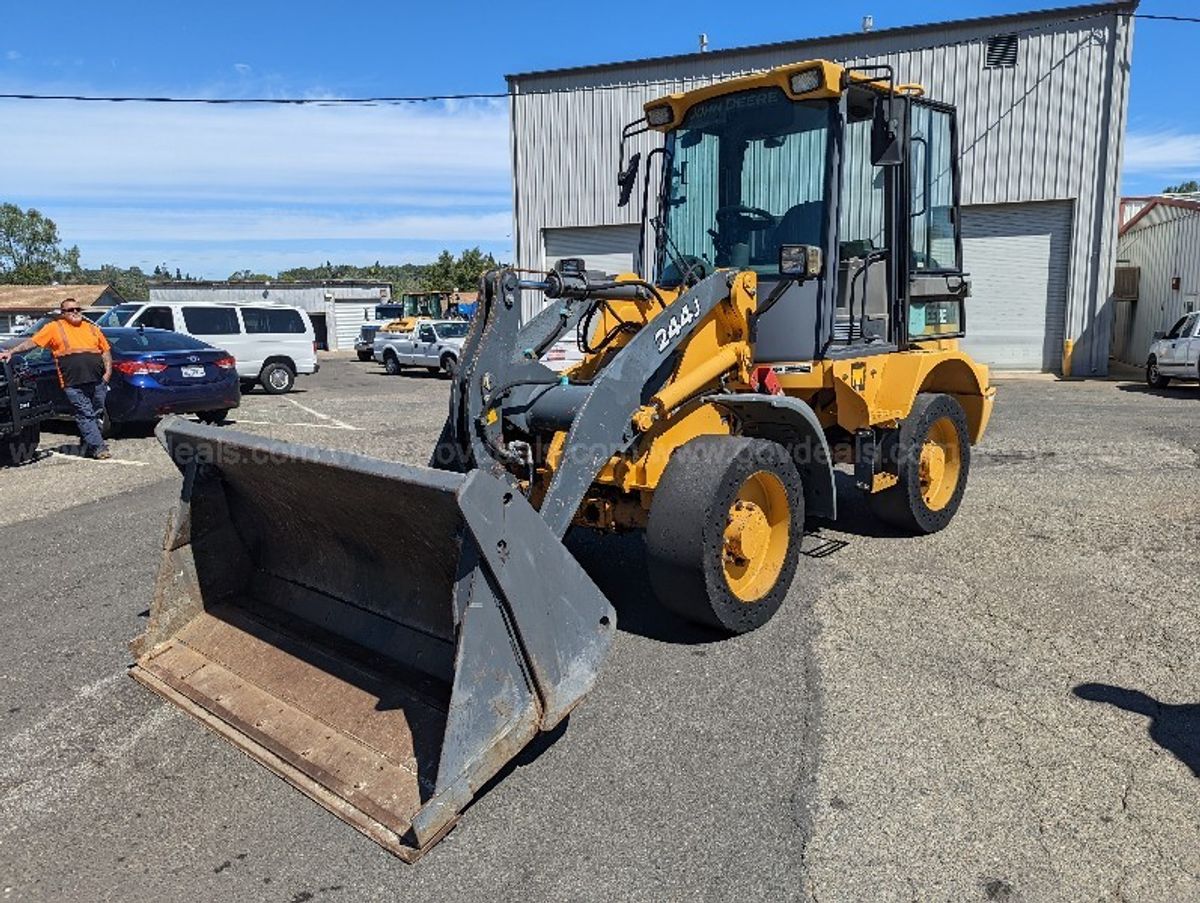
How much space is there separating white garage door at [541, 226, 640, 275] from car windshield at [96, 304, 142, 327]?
10928 millimetres

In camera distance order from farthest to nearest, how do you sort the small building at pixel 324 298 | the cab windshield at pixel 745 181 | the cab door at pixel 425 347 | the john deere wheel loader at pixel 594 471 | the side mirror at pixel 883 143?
the small building at pixel 324 298, the cab door at pixel 425 347, the cab windshield at pixel 745 181, the side mirror at pixel 883 143, the john deere wheel loader at pixel 594 471

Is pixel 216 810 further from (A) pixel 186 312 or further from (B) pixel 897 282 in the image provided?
(A) pixel 186 312

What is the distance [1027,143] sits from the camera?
794 inches

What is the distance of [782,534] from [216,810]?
10.4 feet

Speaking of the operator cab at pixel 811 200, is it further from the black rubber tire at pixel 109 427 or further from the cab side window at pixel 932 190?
the black rubber tire at pixel 109 427

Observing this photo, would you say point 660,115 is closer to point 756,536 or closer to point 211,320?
point 756,536

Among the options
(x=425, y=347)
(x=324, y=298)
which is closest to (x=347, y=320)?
(x=324, y=298)

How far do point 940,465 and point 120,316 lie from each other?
15.9 m

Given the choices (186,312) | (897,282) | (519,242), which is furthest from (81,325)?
(519,242)

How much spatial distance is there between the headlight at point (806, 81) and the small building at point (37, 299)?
171 feet

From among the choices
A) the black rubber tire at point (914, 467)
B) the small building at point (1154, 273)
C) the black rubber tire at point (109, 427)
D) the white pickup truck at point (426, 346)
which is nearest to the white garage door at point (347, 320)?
the white pickup truck at point (426, 346)

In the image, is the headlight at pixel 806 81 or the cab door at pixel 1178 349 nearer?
the headlight at pixel 806 81

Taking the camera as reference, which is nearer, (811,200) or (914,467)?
(811,200)

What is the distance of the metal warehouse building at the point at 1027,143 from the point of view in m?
19.6
